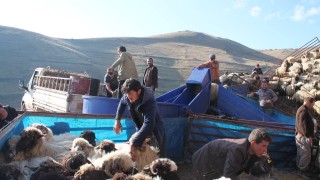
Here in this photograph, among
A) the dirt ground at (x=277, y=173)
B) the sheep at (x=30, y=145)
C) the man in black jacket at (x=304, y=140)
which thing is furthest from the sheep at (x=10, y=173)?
the man in black jacket at (x=304, y=140)

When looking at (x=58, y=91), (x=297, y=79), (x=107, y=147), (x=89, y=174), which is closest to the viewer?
(x=89, y=174)

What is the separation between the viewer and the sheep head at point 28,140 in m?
4.87

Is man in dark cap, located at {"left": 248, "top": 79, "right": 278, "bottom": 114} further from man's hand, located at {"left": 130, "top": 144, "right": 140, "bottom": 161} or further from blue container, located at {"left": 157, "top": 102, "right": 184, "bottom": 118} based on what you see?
man's hand, located at {"left": 130, "top": 144, "right": 140, "bottom": 161}

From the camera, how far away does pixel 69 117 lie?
6977mm

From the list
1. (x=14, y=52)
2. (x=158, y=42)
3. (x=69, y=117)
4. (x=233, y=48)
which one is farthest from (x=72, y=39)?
(x=69, y=117)

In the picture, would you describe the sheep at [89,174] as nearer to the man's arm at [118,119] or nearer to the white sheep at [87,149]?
the white sheep at [87,149]

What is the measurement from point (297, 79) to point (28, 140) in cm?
1284

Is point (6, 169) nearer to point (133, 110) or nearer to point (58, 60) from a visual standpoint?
point (133, 110)

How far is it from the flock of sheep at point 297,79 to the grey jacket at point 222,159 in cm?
870

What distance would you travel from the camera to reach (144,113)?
17.0 feet

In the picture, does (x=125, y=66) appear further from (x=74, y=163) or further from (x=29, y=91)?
(x=29, y=91)

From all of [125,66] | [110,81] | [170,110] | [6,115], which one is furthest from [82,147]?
[110,81]

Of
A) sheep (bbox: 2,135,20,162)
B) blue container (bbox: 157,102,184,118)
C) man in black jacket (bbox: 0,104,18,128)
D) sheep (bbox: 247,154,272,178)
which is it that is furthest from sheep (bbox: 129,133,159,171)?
blue container (bbox: 157,102,184,118)

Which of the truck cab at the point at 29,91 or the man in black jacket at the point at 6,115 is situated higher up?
the man in black jacket at the point at 6,115
